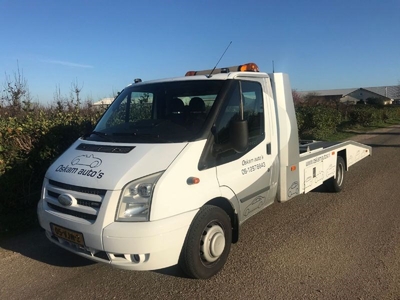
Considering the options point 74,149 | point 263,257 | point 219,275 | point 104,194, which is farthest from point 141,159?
point 263,257

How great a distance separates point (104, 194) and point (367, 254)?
3.07 metres

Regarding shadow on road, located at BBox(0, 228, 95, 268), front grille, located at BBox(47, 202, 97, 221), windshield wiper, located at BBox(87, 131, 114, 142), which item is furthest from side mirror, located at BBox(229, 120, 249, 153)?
shadow on road, located at BBox(0, 228, 95, 268)

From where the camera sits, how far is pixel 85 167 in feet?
10.9

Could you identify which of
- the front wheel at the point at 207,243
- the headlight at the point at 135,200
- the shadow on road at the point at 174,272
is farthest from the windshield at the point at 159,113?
the shadow on road at the point at 174,272

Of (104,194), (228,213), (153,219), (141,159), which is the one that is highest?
(141,159)

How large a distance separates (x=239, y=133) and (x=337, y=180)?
397 centimetres

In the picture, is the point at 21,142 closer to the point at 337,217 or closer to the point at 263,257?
the point at 263,257

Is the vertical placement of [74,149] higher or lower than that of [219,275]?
higher

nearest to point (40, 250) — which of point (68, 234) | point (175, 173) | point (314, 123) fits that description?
point (68, 234)

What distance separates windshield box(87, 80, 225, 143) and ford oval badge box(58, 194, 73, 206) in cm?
79

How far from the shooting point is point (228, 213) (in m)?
3.79

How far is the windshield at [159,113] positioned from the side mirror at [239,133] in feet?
1.07

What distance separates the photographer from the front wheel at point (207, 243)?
3.21m

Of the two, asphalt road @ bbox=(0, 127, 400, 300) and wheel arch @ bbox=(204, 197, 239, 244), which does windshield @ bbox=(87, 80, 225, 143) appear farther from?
asphalt road @ bbox=(0, 127, 400, 300)
